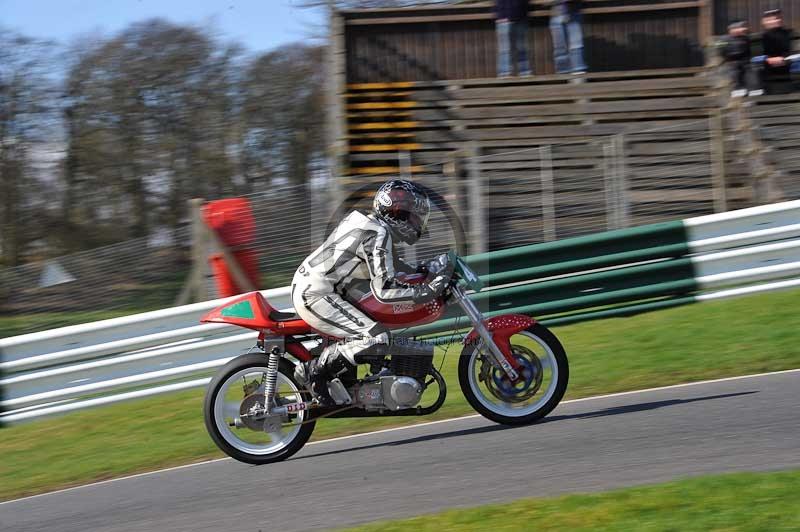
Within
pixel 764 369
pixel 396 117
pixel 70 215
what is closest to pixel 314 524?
pixel 764 369

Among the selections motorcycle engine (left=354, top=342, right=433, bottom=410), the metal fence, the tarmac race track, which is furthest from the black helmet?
the metal fence

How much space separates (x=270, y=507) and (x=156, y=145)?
47.3 feet

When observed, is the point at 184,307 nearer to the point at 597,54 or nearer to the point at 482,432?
the point at 482,432

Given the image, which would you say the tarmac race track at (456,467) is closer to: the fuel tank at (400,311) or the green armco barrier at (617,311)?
the fuel tank at (400,311)

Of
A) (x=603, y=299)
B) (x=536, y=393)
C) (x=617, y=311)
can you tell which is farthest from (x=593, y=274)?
(x=536, y=393)

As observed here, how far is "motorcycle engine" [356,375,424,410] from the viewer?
6.58 m

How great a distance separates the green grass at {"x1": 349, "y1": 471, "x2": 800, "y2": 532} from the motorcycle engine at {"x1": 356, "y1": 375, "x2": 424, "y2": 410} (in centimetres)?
149

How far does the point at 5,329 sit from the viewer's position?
36.5 feet

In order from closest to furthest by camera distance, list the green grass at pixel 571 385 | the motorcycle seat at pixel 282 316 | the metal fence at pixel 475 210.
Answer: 1. the motorcycle seat at pixel 282 316
2. the green grass at pixel 571 385
3. the metal fence at pixel 475 210

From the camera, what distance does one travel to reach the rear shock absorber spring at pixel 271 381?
6.73 meters

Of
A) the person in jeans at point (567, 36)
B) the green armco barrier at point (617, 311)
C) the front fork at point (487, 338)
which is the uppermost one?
the person in jeans at point (567, 36)

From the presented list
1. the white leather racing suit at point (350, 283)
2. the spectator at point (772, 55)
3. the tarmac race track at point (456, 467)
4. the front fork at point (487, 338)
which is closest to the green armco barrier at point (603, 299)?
the tarmac race track at point (456, 467)

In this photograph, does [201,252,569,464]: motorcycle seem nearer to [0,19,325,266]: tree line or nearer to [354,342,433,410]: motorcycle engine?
[354,342,433,410]: motorcycle engine

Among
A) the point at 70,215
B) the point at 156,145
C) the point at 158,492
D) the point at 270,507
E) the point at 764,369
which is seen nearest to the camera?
the point at 270,507
